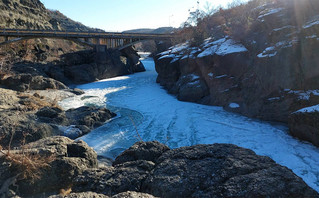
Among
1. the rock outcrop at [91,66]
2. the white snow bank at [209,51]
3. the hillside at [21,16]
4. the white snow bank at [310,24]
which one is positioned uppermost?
the hillside at [21,16]

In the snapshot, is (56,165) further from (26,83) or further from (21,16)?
(21,16)

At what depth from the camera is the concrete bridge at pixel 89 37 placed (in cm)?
2667

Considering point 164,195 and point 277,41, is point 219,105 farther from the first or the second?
point 164,195

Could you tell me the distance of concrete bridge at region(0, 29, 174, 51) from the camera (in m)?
26.7

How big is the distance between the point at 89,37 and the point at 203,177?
3325 centimetres

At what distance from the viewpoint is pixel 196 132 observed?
10.5 metres

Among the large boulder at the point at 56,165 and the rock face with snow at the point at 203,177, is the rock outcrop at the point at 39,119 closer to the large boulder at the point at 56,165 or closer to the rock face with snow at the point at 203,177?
the large boulder at the point at 56,165

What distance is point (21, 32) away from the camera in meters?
26.9

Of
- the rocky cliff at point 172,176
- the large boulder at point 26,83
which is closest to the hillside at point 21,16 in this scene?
the large boulder at point 26,83

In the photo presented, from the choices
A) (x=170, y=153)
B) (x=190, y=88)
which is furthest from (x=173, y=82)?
(x=170, y=153)

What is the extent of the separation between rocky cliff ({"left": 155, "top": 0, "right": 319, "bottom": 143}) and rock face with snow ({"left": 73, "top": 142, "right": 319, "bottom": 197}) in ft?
22.8

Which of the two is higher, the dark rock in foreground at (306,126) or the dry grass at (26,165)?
the dry grass at (26,165)

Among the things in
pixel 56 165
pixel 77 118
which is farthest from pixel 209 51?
pixel 56 165

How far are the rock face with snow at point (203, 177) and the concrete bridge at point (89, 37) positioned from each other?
2895cm
